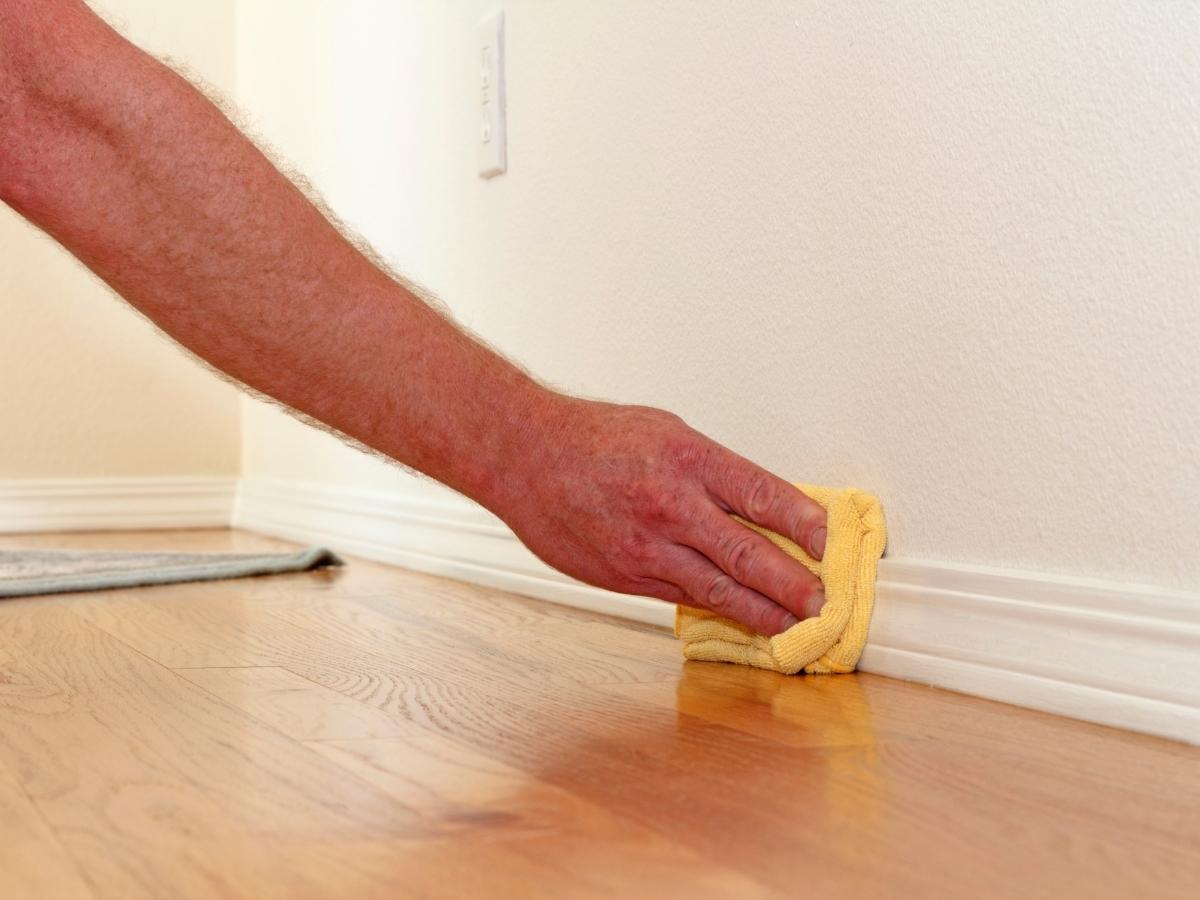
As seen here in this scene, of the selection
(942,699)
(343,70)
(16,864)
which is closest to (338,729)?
(16,864)

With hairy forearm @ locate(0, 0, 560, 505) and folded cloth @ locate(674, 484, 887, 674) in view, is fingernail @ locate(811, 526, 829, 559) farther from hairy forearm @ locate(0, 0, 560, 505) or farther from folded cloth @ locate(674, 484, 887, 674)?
hairy forearm @ locate(0, 0, 560, 505)

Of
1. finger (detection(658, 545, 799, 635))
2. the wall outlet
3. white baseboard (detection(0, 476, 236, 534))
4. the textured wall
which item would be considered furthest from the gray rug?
finger (detection(658, 545, 799, 635))

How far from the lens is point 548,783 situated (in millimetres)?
639

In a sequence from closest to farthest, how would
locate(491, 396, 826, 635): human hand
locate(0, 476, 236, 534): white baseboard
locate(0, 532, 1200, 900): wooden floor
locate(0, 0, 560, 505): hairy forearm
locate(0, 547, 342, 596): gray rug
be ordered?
locate(0, 532, 1200, 900): wooden floor
locate(0, 0, 560, 505): hairy forearm
locate(491, 396, 826, 635): human hand
locate(0, 547, 342, 596): gray rug
locate(0, 476, 236, 534): white baseboard

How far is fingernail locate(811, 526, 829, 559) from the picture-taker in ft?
3.11

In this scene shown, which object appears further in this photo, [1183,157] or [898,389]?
[898,389]

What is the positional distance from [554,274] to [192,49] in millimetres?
1569

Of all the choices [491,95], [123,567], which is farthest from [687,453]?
[123,567]

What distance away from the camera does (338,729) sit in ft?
2.49

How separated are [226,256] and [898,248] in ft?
1.53

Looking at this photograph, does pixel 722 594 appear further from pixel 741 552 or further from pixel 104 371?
pixel 104 371

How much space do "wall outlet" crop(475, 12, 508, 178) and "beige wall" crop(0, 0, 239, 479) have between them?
1218 millimetres

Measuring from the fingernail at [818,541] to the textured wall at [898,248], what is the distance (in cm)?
6

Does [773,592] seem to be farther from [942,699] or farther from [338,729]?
[338,729]
